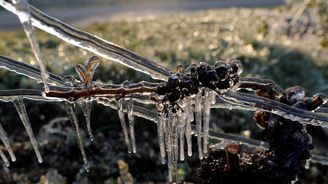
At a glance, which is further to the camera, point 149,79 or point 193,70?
point 149,79

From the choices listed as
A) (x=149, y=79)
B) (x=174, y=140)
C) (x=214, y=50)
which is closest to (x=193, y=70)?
(x=174, y=140)

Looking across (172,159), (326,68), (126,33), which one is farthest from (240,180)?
(126,33)

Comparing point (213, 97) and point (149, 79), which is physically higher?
point (149, 79)

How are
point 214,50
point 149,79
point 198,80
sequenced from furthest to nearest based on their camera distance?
point 214,50 < point 149,79 < point 198,80

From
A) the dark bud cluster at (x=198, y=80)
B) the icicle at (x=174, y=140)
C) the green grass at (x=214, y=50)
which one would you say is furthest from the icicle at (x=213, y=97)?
the green grass at (x=214, y=50)

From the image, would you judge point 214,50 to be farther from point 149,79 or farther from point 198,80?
point 198,80
